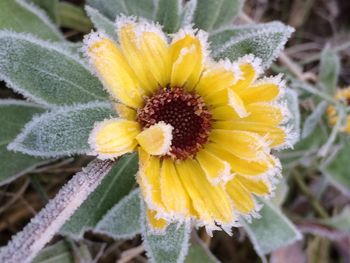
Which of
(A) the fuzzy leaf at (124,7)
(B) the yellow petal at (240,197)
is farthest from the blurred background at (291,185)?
(B) the yellow petal at (240,197)

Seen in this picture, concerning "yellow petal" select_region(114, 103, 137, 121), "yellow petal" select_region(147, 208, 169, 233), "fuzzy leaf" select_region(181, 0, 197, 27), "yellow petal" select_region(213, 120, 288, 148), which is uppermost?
"fuzzy leaf" select_region(181, 0, 197, 27)

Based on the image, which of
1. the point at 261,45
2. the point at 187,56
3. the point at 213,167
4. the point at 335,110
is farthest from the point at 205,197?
the point at 335,110

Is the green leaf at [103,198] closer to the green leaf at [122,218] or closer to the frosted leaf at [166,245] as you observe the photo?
the green leaf at [122,218]

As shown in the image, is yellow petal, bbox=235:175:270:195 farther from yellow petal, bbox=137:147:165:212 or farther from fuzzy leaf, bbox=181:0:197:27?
fuzzy leaf, bbox=181:0:197:27

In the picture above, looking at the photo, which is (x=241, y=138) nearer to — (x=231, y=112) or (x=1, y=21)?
(x=231, y=112)

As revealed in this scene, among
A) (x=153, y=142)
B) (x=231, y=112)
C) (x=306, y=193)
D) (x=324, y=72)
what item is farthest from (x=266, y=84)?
(x=306, y=193)

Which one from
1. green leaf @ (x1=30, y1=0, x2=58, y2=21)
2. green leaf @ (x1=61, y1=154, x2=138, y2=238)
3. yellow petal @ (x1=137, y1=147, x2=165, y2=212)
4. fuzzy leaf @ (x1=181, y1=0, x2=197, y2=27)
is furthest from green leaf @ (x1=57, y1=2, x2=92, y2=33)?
yellow petal @ (x1=137, y1=147, x2=165, y2=212)
